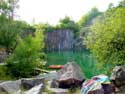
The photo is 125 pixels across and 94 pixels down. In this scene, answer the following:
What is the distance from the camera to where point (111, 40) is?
Answer: 1080 centimetres

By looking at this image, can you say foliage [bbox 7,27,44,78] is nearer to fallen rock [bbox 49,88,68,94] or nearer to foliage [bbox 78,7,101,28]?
fallen rock [bbox 49,88,68,94]

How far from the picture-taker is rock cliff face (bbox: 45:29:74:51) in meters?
57.4

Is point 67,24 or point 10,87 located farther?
point 67,24

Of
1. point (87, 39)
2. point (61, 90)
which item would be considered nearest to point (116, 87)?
point (61, 90)

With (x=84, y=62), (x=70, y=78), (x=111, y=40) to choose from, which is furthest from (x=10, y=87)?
(x=84, y=62)

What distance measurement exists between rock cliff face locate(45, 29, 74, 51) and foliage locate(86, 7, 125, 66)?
149 feet

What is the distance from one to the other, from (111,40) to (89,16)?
60.6m

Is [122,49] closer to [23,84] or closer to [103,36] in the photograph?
[103,36]

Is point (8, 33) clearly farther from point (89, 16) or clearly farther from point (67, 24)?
point (89, 16)

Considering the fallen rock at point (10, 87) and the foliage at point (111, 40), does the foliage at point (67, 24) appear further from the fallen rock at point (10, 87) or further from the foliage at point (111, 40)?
the fallen rock at point (10, 87)

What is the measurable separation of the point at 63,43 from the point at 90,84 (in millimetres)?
53172

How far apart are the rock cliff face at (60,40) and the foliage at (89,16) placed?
9004 millimetres

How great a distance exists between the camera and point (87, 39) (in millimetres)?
12492

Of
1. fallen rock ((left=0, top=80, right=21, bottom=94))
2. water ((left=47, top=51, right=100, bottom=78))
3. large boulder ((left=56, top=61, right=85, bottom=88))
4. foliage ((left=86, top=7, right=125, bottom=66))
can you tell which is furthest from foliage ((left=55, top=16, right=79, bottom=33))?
large boulder ((left=56, top=61, right=85, bottom=88))
